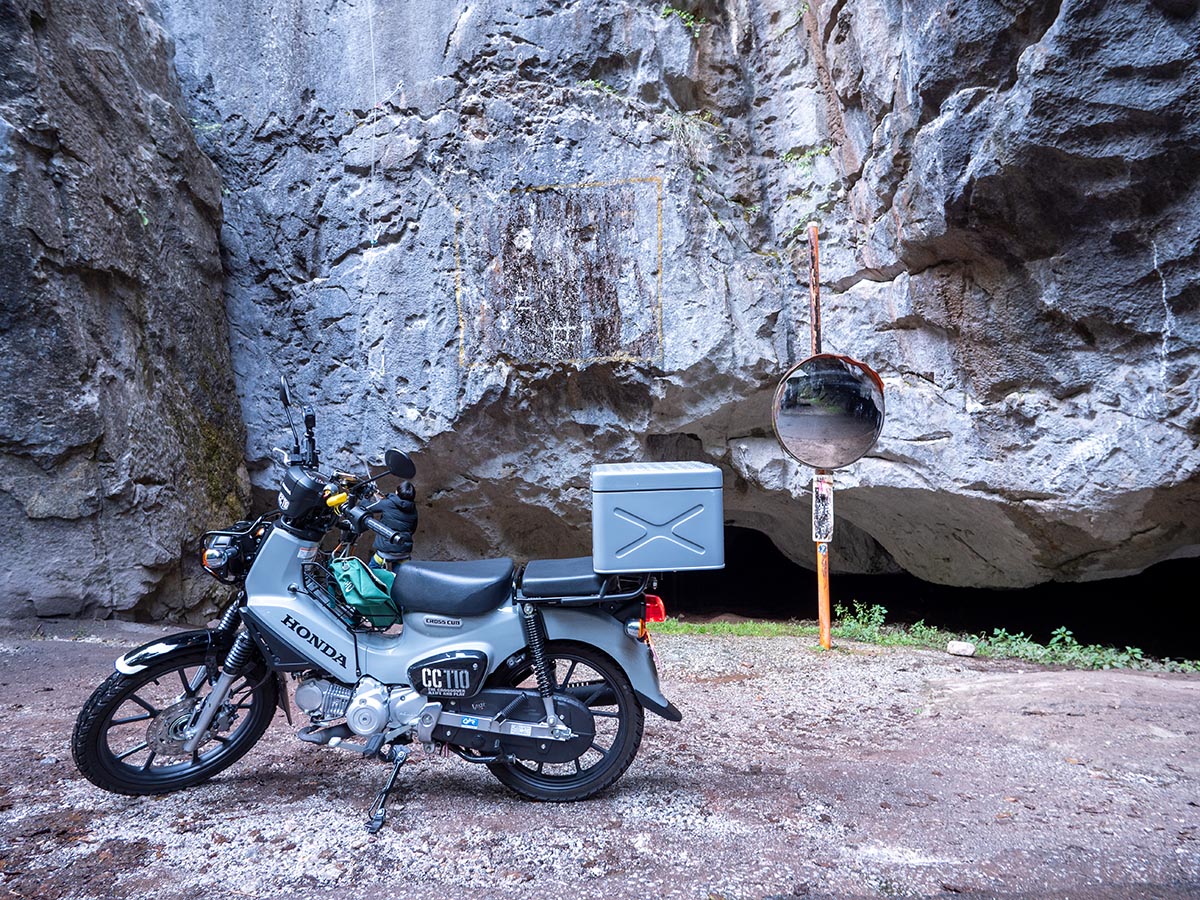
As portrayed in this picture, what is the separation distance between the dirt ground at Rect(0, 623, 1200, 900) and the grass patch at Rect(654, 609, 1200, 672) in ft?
4.52

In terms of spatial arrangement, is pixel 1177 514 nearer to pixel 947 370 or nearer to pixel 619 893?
pixel 947 370

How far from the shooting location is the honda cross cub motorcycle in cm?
278

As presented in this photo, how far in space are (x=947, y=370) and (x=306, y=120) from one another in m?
6.61

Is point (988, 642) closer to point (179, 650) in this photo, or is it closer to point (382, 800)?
point (382, 800)

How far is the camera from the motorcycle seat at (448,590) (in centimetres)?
281

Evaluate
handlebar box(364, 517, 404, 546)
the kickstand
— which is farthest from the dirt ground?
handlebar box(364, 517, 404, 546)

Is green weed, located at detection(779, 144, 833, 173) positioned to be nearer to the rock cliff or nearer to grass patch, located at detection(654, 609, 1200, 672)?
the rock cliff

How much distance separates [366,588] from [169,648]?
2.54 feet

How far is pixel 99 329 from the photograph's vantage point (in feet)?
18.5

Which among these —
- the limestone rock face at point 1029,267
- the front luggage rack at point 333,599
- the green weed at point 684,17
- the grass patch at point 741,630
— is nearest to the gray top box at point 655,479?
the front luggage rack at point 333,599

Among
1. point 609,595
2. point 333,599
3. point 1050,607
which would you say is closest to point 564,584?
point 609,595

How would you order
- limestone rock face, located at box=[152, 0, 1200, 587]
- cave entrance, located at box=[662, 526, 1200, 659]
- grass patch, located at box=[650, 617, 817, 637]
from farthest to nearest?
1. cave entrance, located at box=[662, 526, 1200, 659]
2. grass patch, located at box=[650, 617, 817, 637]
3. limestone rock face, located at box=[152, 0, 1200, 587]

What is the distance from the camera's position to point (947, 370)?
20.9 feet

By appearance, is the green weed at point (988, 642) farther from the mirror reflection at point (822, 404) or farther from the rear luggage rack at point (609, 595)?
the rear luggage rack at point (609, 595)
